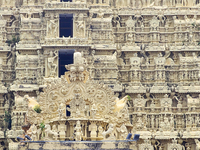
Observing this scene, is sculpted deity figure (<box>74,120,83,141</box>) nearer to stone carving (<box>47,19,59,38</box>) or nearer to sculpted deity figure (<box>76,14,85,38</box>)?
sculpted deity figure (<box>76,14,85,38</box>)

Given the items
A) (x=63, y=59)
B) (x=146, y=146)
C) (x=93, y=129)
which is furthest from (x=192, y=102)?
(x=93, y=129)

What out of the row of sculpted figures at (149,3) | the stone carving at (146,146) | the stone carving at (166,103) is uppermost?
the row of sculpted figures at (149,3)

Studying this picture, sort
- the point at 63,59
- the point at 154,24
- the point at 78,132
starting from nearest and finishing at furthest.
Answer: the point at 78,132 < the point at 63,59 < the point at 154,24

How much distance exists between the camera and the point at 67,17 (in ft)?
240

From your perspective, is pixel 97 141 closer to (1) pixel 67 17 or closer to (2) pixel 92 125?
(2) pixel 92 125

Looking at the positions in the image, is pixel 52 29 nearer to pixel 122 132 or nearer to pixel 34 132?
pixel 34 132

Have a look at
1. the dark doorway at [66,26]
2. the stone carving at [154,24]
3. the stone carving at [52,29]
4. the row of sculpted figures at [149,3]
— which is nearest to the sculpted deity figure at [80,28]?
the stone carving at [52,29]

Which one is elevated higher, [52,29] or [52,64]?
[52,29]

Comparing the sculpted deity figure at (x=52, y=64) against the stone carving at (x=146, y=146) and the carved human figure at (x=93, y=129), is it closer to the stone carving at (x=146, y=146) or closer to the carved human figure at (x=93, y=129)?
the stone carving at (x=146, y=146)

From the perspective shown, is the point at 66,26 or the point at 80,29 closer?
the point at 80,29

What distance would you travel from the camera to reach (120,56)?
239 feet

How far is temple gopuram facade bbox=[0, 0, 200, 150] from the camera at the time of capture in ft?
226

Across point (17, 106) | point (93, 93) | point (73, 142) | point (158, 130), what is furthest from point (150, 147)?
point (73, 142)

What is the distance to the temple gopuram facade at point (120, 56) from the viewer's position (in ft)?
226
